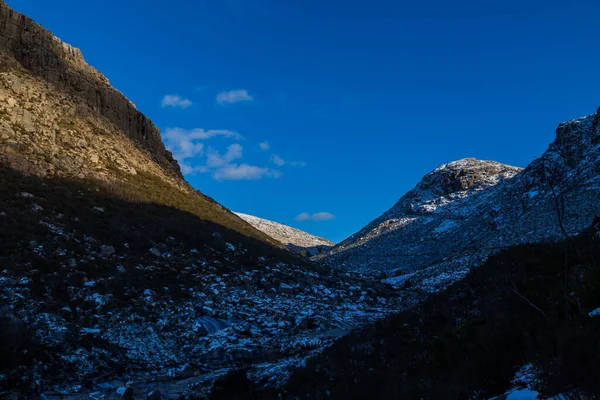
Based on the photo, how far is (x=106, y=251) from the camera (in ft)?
68.5

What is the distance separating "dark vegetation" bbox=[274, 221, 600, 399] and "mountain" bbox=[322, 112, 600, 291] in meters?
3.72

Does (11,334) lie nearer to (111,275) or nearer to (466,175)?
(111,275)

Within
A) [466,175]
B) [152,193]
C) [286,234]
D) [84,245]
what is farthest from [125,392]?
[286,234]

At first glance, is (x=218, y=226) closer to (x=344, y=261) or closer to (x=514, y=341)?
(x=514, y=341)

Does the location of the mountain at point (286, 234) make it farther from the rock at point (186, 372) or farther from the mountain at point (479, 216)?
the rock at point (186, 372)

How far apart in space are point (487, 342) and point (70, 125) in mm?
38443

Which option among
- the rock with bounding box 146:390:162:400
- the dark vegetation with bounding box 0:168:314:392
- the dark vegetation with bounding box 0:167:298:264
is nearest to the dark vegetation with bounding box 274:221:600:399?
the rock with bounding box 146:390:162:400

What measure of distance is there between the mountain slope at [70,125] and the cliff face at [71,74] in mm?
85

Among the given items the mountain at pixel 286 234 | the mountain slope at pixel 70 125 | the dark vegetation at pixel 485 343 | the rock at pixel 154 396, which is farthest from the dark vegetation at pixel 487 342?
the mountain at pixel 286 234

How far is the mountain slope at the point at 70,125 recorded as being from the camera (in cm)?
2967

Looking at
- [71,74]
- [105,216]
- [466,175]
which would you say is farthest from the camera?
[466,175]

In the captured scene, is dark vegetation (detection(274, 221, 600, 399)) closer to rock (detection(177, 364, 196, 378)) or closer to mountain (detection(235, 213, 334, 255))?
rock (detection(177, 364, 196, 378))

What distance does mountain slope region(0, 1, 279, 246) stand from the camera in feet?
97.3

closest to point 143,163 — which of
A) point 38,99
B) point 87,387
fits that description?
point 38,99
